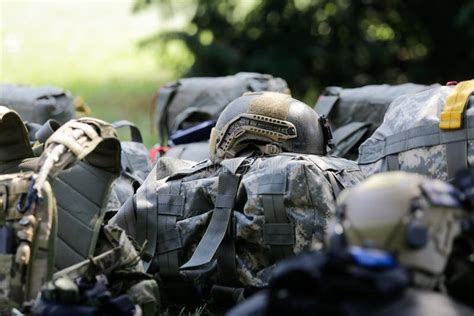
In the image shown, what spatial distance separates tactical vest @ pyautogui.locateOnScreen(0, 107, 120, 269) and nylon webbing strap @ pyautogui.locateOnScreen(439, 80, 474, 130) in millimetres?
1403

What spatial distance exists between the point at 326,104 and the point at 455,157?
8.76 ft

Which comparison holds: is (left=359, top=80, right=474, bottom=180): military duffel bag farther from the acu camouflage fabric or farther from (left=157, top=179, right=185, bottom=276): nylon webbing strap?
(left=157, top=179, right=185, bottom=276): nylon webbing strap

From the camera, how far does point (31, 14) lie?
17.4 m

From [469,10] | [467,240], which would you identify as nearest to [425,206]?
[467,240]

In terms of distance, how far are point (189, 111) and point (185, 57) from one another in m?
4.57

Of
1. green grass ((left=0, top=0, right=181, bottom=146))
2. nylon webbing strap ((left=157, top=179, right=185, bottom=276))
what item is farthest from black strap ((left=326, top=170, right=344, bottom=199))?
green grass ((left=0, top=0, right=181, bottom=146))

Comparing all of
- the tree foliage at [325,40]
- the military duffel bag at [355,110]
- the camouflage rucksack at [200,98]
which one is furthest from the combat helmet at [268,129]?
the tree foliage at [325,40]

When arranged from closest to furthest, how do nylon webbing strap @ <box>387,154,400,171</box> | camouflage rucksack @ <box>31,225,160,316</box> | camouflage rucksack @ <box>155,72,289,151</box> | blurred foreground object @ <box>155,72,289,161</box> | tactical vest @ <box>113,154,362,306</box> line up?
camouflage rucksack @ <box>31,225,160,316</box>, nylon webbing strap @ <box>387,154,400,171</box>, tactical vest @ <box>113,154,362,306</box>, blurred foreground object @ <box>155,72,289,161</box>, camouflage rucksack @ <box>155,72,289,151</box>

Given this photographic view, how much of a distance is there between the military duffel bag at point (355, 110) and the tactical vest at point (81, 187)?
7.37 ft

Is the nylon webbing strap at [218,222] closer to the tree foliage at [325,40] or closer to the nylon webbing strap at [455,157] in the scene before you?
the nylon webbing strap at [455,157]

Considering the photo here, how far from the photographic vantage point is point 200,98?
774 cm

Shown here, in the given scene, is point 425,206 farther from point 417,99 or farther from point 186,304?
point 186,304

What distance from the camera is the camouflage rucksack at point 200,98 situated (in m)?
7.32

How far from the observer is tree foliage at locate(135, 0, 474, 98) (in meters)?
10.0
